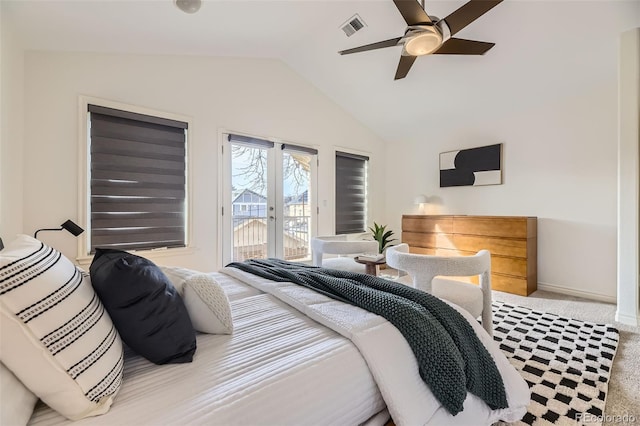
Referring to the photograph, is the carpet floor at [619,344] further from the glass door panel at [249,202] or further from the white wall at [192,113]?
the glass door panel at [249,202]

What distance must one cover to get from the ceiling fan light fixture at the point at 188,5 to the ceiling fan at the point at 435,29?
137cm

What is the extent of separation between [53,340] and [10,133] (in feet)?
7.05

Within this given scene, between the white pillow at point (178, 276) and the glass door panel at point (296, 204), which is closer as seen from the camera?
the white pillow at point (178, 276)

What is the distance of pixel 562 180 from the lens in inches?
133

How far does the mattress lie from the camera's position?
684mm

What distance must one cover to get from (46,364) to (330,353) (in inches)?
29.0

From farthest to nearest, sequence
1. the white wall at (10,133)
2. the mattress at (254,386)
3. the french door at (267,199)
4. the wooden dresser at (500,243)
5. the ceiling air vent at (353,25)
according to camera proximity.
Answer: the french door at (267,199), the wooden dresser at (500,243), the ceiling air vent at (353,25), the white wall at (10,133), the mattress at (254,386)

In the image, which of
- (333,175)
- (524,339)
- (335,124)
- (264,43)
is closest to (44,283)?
(524,339)

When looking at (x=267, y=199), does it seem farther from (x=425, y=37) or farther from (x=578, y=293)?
(x=578, y=293)

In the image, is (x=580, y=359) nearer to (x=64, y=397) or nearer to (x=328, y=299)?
(x=328, y=299)

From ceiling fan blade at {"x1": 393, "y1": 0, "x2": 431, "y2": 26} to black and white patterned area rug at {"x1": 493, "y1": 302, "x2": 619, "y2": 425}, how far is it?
2443 mm

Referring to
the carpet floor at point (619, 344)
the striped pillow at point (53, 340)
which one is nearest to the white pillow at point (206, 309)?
the striped pillow at point (53, 340)

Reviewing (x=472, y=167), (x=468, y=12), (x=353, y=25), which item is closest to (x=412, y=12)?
(x=468, y=12)

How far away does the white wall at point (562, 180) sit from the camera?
10.1 feet
